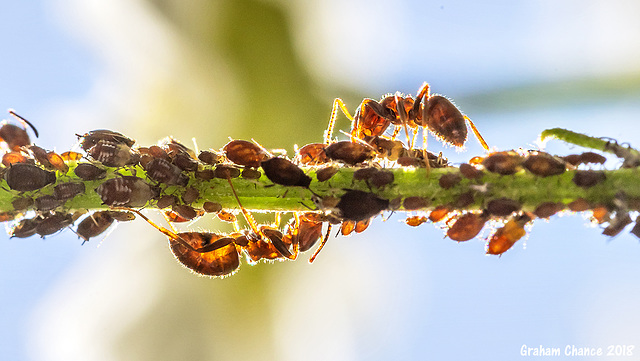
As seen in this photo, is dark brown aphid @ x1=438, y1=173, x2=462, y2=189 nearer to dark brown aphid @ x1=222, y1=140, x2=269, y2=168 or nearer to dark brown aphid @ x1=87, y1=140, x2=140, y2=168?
dark brown aphid @ x1=222, y1=140, x2=269, y2=168

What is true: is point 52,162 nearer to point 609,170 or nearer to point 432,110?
point 432,110

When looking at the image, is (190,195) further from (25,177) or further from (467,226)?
(467,226)

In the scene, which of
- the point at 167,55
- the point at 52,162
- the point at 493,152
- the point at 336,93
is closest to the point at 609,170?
the point at 493,152

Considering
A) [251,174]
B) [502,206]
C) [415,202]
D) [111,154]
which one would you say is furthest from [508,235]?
[111,154]

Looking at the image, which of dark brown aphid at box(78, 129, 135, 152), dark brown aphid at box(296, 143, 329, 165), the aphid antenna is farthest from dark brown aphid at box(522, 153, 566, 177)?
the aphid antenna

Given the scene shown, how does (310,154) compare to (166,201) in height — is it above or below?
above

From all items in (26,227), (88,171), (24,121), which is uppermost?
(24,121)
